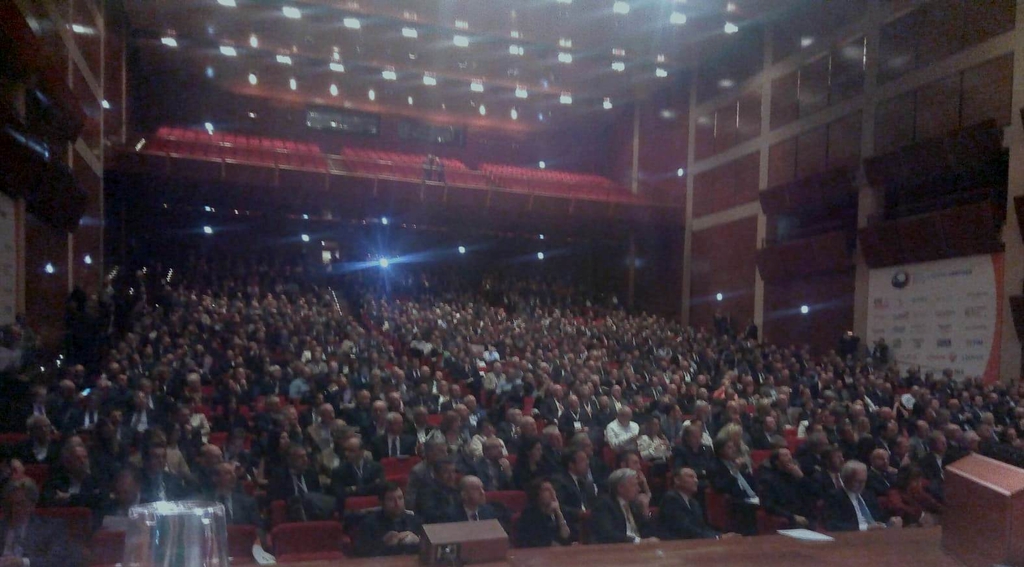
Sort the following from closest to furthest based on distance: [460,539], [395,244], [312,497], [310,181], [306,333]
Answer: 1. [460,539]
2. [312,497]
3. [306,333]
4. [310,181]
5. [395,244]

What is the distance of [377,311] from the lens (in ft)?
31.1

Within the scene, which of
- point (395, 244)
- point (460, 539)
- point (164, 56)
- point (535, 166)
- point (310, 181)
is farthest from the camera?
point (535, 166)

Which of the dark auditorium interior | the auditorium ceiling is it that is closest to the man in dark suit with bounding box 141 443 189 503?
the dark auditorium interior

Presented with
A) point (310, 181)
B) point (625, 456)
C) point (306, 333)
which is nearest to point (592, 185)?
point (310, 181)

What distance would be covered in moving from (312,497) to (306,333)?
4.41 m

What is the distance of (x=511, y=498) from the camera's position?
3201mm

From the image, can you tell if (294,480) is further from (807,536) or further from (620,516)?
(807,536)

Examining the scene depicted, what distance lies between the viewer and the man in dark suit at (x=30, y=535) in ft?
6.91

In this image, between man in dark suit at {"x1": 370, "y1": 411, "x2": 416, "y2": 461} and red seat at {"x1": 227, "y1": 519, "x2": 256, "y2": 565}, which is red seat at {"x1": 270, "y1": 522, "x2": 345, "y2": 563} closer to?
red seat at {"x1": 227, "y1": 519, "x2": 256, "y2": 565}

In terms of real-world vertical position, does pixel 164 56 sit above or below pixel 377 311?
above

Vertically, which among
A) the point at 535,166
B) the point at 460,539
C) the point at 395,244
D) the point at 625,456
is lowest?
the point at 625,456

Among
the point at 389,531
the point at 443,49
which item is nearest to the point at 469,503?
the point at 389,531

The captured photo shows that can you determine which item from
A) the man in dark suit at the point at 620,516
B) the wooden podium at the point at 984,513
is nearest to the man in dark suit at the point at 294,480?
the man in dark suit at the point at 620,516

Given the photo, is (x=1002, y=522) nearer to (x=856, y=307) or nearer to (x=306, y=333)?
(x=306, y=333)
